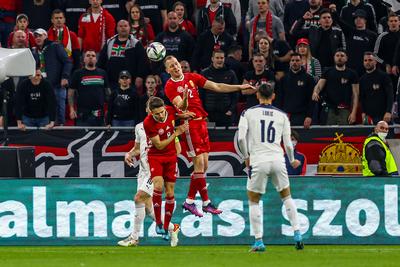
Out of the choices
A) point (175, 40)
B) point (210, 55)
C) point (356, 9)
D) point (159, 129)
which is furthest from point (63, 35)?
A: point (159, 129)

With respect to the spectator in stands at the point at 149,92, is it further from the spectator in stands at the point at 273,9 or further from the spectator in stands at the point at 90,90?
the spectator in stands at the point at 273,9

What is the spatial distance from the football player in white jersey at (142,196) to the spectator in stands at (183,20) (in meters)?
6.32

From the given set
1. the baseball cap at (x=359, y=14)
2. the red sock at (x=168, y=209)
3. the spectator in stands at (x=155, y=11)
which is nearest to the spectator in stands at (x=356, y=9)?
the baseball cap at (x=359, y=14)

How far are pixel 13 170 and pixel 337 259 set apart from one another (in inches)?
266

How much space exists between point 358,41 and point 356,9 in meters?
1.21

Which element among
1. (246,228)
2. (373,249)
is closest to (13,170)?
(246,228)

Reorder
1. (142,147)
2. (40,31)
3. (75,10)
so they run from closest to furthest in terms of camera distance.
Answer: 1. (142,147)
2. (40,31)
3. (75,10)

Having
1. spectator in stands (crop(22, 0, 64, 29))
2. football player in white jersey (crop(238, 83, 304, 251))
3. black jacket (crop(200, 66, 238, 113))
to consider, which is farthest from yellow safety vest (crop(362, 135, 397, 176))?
spectator in stands (crop(22, 0, 64, 29))

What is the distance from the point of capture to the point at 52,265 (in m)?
16.0

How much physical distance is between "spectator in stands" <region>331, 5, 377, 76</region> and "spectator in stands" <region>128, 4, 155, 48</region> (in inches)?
167

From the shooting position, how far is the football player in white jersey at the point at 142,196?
19375 millimetres

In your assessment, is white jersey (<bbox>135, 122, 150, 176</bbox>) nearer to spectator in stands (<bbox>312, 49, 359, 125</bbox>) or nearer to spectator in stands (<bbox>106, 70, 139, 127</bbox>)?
spectator in stands (<bbox>106, 70, 139, 127</bbox>)

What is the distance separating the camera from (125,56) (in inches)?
994

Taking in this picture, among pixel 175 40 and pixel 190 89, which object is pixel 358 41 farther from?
pixel 190 89
